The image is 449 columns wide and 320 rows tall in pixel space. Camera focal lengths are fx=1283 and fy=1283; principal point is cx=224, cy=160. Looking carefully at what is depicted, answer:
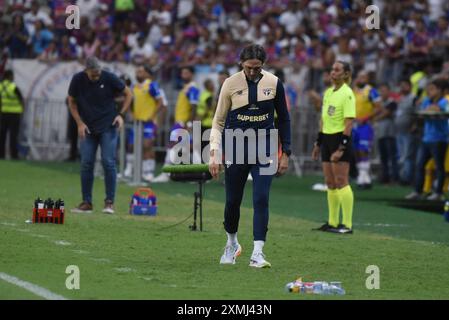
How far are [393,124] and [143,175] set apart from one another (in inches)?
224

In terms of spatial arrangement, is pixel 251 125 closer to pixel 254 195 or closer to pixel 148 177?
pixel 254 195

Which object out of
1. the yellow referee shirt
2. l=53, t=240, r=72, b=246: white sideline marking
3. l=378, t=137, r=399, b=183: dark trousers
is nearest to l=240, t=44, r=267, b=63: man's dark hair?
l=53, t=240, r=72, b=246: white sideline marking

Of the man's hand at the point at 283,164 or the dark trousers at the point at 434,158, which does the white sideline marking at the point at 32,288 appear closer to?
the man's hand at the point at 283,164

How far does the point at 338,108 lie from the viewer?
16.7m

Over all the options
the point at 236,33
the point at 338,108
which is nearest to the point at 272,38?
the point at 236,33

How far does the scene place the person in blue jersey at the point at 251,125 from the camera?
40.4 feet

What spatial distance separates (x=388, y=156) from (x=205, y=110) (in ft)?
14.2

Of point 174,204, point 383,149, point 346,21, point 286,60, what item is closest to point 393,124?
point 383,149

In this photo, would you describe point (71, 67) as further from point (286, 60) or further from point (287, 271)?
point (287, 271)

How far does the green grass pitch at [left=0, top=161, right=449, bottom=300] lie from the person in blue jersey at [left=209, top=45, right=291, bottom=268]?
0.56m

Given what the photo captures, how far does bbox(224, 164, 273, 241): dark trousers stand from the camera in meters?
12.3

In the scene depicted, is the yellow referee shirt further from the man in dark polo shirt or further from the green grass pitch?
the man in dark polo shirt

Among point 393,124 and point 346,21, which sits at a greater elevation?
point 346,21
